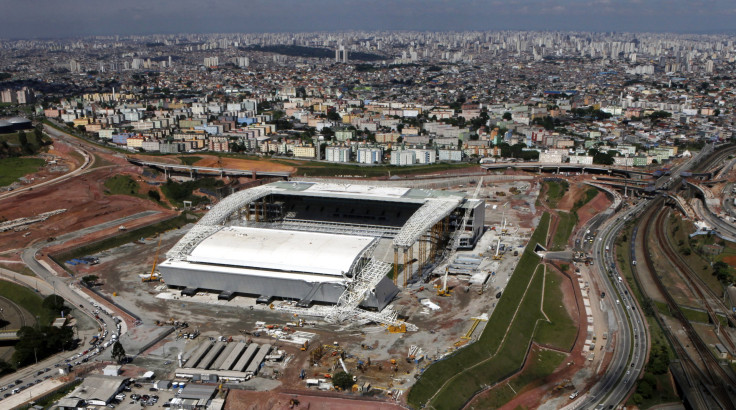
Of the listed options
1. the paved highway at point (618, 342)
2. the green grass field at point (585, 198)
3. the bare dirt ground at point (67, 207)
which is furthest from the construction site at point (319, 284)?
the green grass field at point (585, 198)

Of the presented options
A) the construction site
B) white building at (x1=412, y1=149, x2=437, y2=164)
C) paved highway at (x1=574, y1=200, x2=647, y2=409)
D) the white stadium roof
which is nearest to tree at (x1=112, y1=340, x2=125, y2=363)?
the construction site

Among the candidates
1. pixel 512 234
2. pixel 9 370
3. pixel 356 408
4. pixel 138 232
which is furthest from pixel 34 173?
pixel 356 408

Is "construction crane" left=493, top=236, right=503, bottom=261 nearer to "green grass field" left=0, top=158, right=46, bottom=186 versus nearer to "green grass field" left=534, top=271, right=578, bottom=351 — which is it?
"green grass field" left=534, top=271, right=578, bottom=351

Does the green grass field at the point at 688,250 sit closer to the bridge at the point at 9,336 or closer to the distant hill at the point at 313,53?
the bridge at the point at 9,336

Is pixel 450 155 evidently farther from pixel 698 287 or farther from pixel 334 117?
pixel 698 287

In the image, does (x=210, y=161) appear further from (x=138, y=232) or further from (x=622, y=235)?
(x=622, y=235)

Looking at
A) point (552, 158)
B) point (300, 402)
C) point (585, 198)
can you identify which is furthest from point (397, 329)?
point (552, 158)

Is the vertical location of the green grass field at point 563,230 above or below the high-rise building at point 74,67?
below
